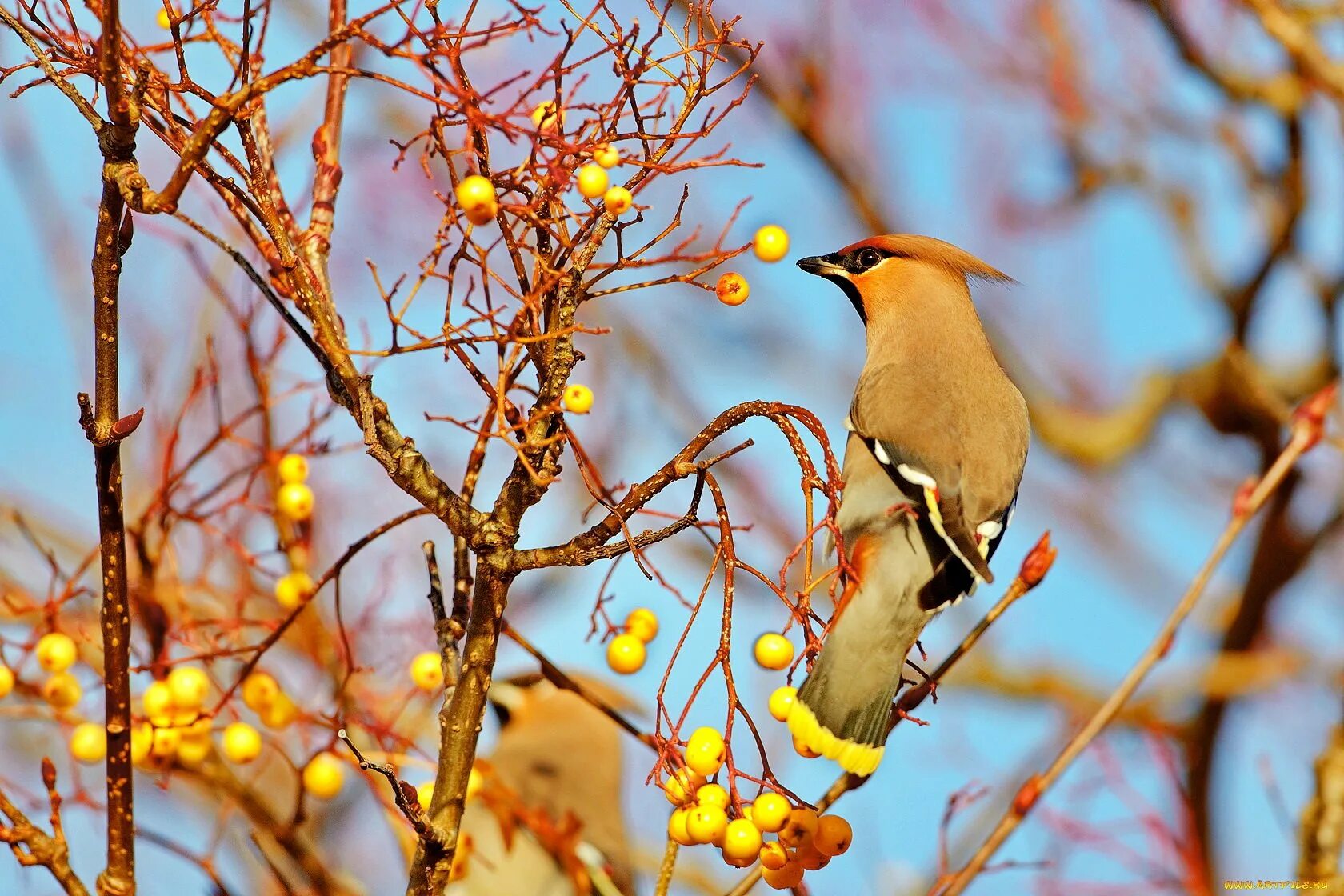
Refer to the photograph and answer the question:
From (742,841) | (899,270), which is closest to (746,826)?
(742,841)

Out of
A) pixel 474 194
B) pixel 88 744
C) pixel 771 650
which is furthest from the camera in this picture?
pixel 88 744

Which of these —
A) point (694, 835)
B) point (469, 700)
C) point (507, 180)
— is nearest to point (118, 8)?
point (507, 180)

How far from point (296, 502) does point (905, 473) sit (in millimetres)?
1032

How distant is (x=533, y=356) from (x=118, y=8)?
0.54m

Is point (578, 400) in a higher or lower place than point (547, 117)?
lower

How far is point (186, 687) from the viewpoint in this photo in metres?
2.01

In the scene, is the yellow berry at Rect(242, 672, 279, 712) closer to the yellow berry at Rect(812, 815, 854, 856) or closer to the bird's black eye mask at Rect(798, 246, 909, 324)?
the yellow berry at Rect(812, 815, 854, 856)

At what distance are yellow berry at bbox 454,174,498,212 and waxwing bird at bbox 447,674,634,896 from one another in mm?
1491

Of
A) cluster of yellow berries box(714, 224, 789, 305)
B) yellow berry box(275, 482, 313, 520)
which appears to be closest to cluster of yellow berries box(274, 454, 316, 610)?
yellow berry box(275, 482, 313, 520)

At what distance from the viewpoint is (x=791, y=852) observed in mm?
1656

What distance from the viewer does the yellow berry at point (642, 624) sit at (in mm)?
1895

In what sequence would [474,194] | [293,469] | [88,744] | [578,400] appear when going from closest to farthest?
[474,194] < [578,400] < [88,744] < [293,469]

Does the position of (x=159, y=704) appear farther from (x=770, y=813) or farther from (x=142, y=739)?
(x=770, y=813)

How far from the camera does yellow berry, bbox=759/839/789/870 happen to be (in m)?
1.56
